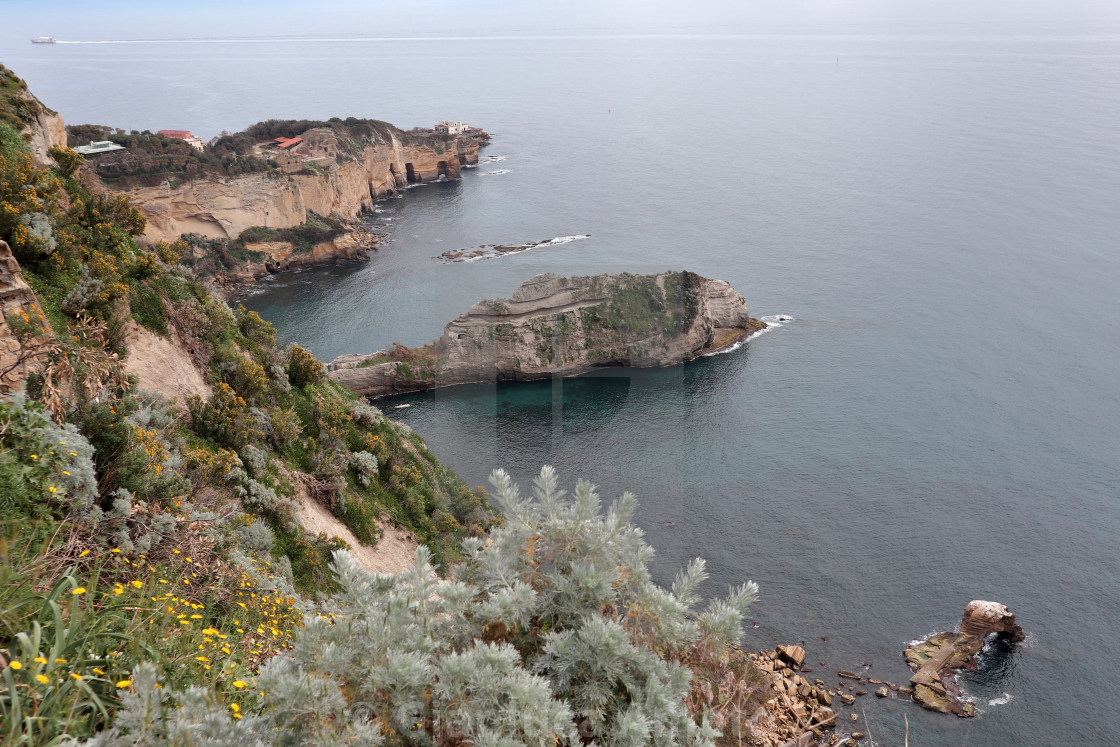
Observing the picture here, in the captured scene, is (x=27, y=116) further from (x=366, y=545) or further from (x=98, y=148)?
(x=98, y=148)

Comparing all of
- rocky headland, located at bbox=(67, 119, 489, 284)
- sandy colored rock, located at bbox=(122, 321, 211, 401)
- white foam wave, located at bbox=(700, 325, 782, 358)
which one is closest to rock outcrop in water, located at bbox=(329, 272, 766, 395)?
white foam wave, located at bbox=(700, 325, 782, 358)

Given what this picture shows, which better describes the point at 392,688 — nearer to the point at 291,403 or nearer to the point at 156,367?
the point at 156,367

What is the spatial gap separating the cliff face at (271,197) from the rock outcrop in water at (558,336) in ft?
89.4

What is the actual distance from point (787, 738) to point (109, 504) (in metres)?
23.8

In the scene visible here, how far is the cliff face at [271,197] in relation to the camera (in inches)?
2766

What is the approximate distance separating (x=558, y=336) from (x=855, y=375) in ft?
82.4

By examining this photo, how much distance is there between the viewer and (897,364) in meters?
58.0

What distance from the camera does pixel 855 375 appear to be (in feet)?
186

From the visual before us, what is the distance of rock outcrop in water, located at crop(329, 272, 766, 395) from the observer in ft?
188

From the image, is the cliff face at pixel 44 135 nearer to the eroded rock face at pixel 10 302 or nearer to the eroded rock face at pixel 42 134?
the eroded rock face at pixel 42 134

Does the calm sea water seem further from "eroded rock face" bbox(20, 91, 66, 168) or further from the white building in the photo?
"eroded rock face" bbox(20, 91, 66, 168)

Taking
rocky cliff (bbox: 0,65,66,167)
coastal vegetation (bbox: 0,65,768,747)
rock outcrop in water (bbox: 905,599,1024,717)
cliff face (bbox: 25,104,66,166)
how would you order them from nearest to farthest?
coastal vegetation (bbox: 0,65,768,747), rocky cliff (bbox: 0,65,66,167), cliff face (bbox: 25,104,66,166), rock outcrop in water (bbox: 905,599,1024,717)

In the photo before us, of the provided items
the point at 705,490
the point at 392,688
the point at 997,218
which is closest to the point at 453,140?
the point at 997,218

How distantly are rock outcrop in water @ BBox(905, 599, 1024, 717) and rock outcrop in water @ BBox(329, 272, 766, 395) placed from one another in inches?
1282
